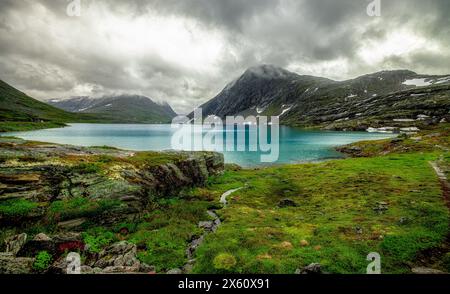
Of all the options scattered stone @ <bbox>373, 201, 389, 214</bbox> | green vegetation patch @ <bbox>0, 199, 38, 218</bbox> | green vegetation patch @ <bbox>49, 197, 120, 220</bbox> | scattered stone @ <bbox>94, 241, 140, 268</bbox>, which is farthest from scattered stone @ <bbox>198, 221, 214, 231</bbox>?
scattered stone @ <bbox>373, 201, 389, 214</bbox>

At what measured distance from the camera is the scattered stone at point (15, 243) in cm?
1489

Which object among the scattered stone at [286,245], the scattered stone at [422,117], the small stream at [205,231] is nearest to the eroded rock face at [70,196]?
the small stream at [205,231]

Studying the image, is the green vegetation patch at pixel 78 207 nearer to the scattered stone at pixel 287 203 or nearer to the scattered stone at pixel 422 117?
the scattered stone at pixel 287 203

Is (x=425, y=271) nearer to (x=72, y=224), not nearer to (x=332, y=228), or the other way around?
(x=332, y=228)

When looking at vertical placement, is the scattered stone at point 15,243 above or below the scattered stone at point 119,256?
above

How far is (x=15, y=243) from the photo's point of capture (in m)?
15.3

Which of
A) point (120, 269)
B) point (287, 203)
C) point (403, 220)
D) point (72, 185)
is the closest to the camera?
point (120, 269)

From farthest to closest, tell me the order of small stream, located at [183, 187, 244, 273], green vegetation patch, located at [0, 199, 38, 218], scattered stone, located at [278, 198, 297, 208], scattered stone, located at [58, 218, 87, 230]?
scattered stone, located at [278, 198, 297, 208]
scattered stone, located at [58, 218, 87, 230]
green vegetation patch, located at [0, 199, 38, 218]
small stream, located at [183, 187, 244, 273]

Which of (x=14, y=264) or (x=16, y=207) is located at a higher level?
(x=16, y=207)

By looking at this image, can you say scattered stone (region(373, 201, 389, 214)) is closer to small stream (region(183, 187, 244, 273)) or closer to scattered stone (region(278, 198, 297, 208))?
scattered stone (region(278, 198, 297, 208))

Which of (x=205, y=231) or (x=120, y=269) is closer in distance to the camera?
(x=120, y=269)

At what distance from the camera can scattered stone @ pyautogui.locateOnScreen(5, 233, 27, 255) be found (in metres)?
14.9

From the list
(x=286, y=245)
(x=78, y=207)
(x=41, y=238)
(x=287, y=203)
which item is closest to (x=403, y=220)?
(x=286, y=245)
